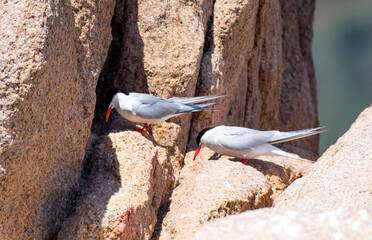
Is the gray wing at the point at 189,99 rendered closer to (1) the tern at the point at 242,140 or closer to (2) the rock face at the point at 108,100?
(2) the rock face at the point at 108,100

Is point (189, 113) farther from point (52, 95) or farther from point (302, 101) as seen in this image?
point (302, 101)

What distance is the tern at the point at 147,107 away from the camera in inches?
256

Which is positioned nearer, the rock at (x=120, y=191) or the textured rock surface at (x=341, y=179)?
the textured rock surface at (x=341, y=179)

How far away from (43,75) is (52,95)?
9.5 inches

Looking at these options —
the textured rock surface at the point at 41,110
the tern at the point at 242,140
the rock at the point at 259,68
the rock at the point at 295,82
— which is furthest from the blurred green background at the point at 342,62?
the textured rock surface at the point at 41,110

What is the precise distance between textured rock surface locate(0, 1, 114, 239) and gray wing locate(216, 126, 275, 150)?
1.63 m

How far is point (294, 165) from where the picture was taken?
7.15 m

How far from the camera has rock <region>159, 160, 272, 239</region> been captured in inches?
217

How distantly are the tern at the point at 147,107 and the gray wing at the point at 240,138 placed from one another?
0.41 metres

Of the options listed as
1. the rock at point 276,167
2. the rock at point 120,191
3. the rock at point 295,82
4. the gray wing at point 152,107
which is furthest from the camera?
the rock at point 295,82

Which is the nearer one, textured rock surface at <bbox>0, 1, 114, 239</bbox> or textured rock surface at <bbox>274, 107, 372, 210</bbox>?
textured rock surface at <bbox>0, 1, 114, 239</bbox>

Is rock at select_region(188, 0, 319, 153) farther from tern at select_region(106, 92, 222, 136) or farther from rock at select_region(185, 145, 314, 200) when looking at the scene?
tern at select_region(106, 92, 222, 136)

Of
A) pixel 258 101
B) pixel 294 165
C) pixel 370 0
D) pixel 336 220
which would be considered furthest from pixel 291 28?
pixel 370 0

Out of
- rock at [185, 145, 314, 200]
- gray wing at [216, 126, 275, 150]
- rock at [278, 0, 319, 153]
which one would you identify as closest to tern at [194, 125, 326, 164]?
gray wing at [216, 126, 275, 150]
